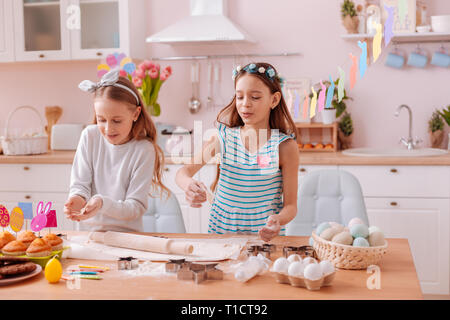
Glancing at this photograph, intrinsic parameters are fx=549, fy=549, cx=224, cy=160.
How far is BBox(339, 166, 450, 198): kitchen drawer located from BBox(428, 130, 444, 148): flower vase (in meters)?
0.46

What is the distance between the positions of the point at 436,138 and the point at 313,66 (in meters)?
0.84

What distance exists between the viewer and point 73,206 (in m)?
1.62

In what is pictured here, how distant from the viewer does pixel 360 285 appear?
3.96 feet

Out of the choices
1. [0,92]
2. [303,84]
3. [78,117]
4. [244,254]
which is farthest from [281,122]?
[0,92]

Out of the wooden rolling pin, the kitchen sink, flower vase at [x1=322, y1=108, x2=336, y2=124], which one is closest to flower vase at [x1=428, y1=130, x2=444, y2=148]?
the kitchen sink

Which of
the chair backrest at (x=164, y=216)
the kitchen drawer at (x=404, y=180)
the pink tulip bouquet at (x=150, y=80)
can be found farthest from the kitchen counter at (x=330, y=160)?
the chair backrest at (x=164, y=216)

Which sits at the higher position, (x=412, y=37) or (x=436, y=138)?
(x=412, y=37)

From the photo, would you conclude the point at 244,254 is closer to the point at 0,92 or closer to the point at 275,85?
the point at 275,85

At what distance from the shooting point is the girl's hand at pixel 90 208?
1.53m

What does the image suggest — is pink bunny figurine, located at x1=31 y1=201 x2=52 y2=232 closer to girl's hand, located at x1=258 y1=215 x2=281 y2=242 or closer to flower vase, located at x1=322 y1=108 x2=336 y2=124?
girl's hand, located at x1=258 y1=215 x2=281 y2=242

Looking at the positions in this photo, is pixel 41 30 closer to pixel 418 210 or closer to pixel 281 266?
pixel 418 210

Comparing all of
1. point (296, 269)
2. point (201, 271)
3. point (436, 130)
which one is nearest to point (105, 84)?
point (201, 271)

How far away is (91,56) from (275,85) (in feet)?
6.22
